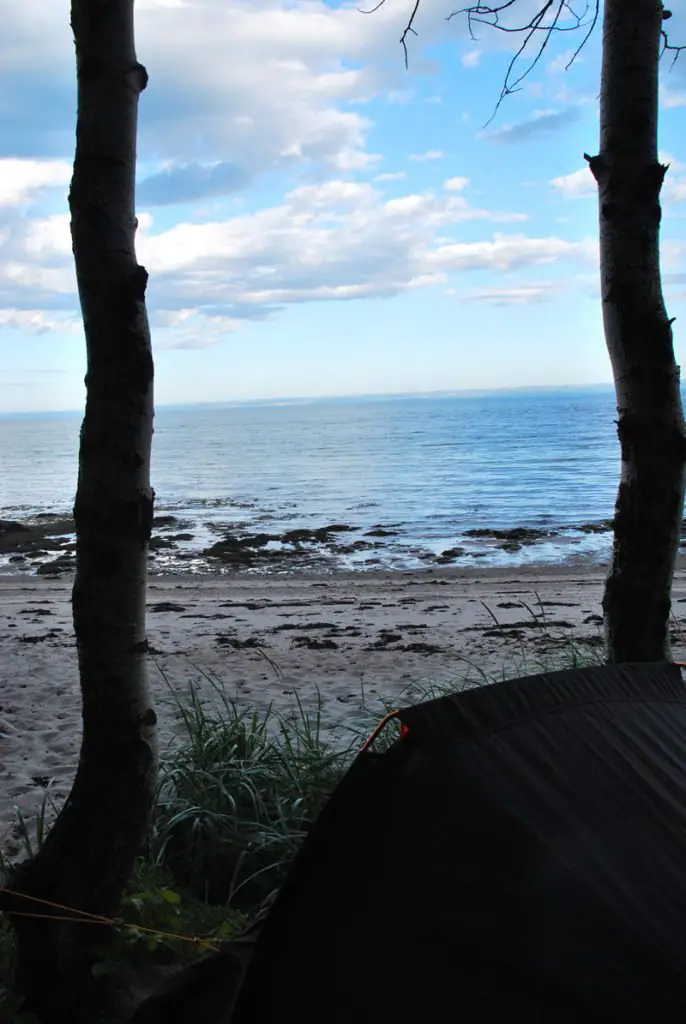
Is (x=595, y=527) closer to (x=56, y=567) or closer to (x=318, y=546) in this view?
(x=318, y=546)

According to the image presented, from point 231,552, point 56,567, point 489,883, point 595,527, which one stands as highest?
point 489,883

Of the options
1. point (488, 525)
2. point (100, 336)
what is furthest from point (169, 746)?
point (488, 525)

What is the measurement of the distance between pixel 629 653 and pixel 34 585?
13861 mm

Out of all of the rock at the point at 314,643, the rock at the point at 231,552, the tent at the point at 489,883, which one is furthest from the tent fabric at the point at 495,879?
the rock at the point at 231,552

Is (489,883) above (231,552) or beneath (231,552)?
above

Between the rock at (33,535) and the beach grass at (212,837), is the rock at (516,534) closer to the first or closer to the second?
the rock at (33,535)

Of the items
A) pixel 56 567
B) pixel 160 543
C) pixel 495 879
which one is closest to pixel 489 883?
pixel 495 879

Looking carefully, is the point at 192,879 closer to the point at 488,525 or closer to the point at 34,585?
the point at 34,585

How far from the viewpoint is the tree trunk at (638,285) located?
3.79 meters

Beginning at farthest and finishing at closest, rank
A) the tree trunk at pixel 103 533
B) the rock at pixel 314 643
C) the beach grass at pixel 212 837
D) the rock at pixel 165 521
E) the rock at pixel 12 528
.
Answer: the rock at pixel 165 521, the rock at pixel 12 528, the rock at pixel 314 643, the beach grass at pixel 212 837, the tree trunk at pixel 103 533

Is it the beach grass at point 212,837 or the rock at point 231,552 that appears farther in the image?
the rock at point 231,552

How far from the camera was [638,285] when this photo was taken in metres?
3.80

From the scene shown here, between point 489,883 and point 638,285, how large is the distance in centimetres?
258

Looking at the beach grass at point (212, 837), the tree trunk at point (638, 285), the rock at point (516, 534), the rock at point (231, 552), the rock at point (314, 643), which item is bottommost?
the rock at point (231, 552)
